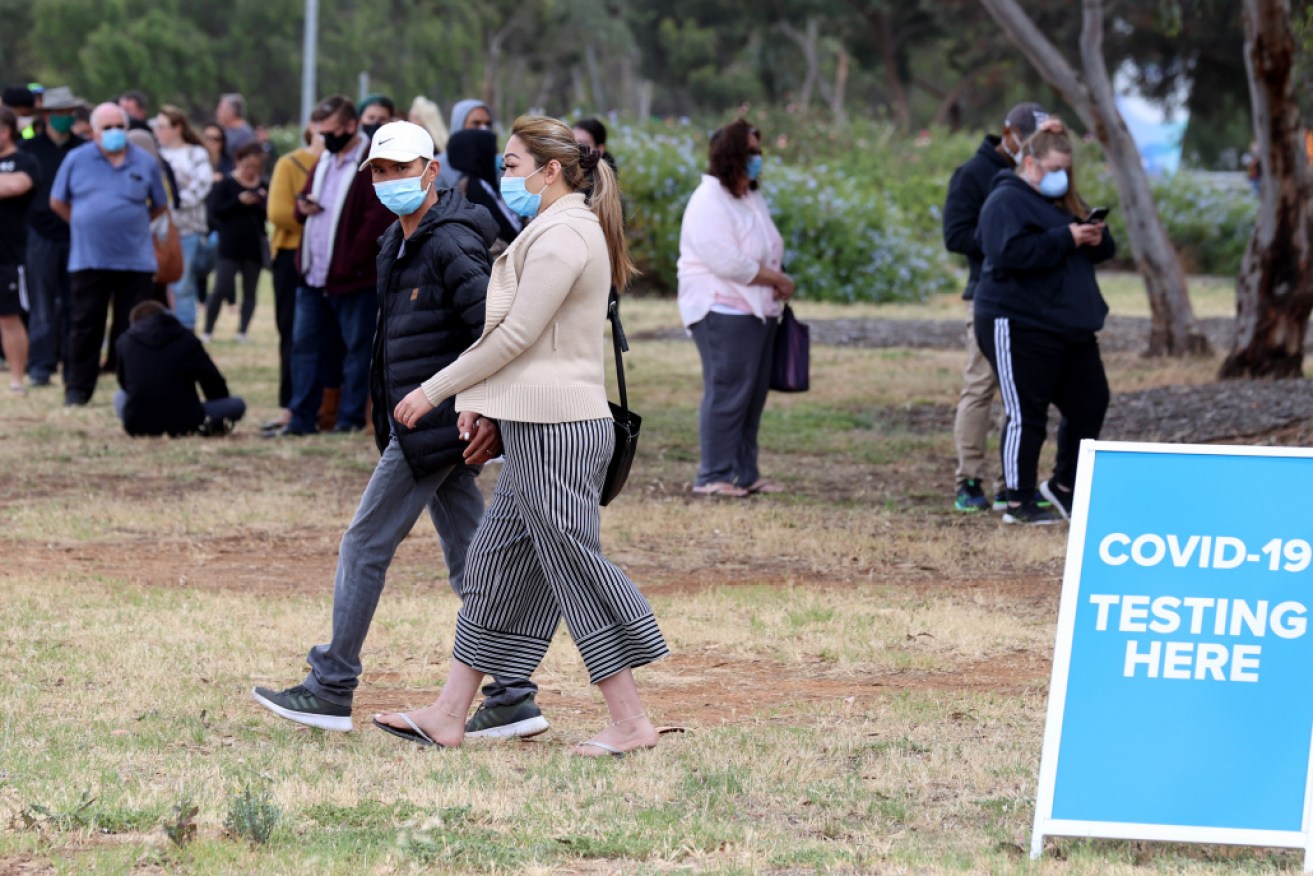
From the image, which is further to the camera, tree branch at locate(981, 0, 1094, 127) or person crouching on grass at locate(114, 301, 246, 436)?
tree branch at locate(981, 0, 1094, 127)

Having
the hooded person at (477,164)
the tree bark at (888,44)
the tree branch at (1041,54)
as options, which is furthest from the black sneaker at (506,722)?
the tree bark at (888,44)

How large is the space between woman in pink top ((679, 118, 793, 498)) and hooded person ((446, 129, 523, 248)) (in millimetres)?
1415

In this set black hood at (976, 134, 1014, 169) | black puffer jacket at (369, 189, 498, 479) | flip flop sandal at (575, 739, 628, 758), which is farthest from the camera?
black hood at (976, 134, 1014, 169)

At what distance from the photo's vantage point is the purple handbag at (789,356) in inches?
420

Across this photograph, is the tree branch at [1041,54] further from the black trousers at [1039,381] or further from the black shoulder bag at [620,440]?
the black shoulder bag at [620,440]

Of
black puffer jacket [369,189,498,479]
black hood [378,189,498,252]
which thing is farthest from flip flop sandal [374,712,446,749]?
black hood [378,189,498,252]

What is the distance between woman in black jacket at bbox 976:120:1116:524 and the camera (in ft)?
29.9

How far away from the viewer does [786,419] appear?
46.6 feet

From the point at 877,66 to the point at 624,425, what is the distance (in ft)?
192

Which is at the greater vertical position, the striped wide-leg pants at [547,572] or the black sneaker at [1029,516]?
the striped wide-leg pants at [547,572]

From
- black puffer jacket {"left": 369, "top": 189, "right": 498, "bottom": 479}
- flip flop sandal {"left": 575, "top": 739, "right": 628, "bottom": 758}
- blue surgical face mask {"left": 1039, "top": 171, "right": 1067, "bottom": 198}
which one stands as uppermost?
blue surgical face mask {"left": 1039, "top": 171, "right": 1067, "bottom": 198}

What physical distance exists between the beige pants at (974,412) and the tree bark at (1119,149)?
20.0ft

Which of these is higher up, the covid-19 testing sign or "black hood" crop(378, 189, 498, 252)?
"black hood" crop(378, 189, 498, 252)

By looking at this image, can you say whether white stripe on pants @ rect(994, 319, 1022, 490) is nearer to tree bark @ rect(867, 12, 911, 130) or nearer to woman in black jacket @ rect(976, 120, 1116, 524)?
woman in black jacket @ rect(976, 120, 1116, 524)
